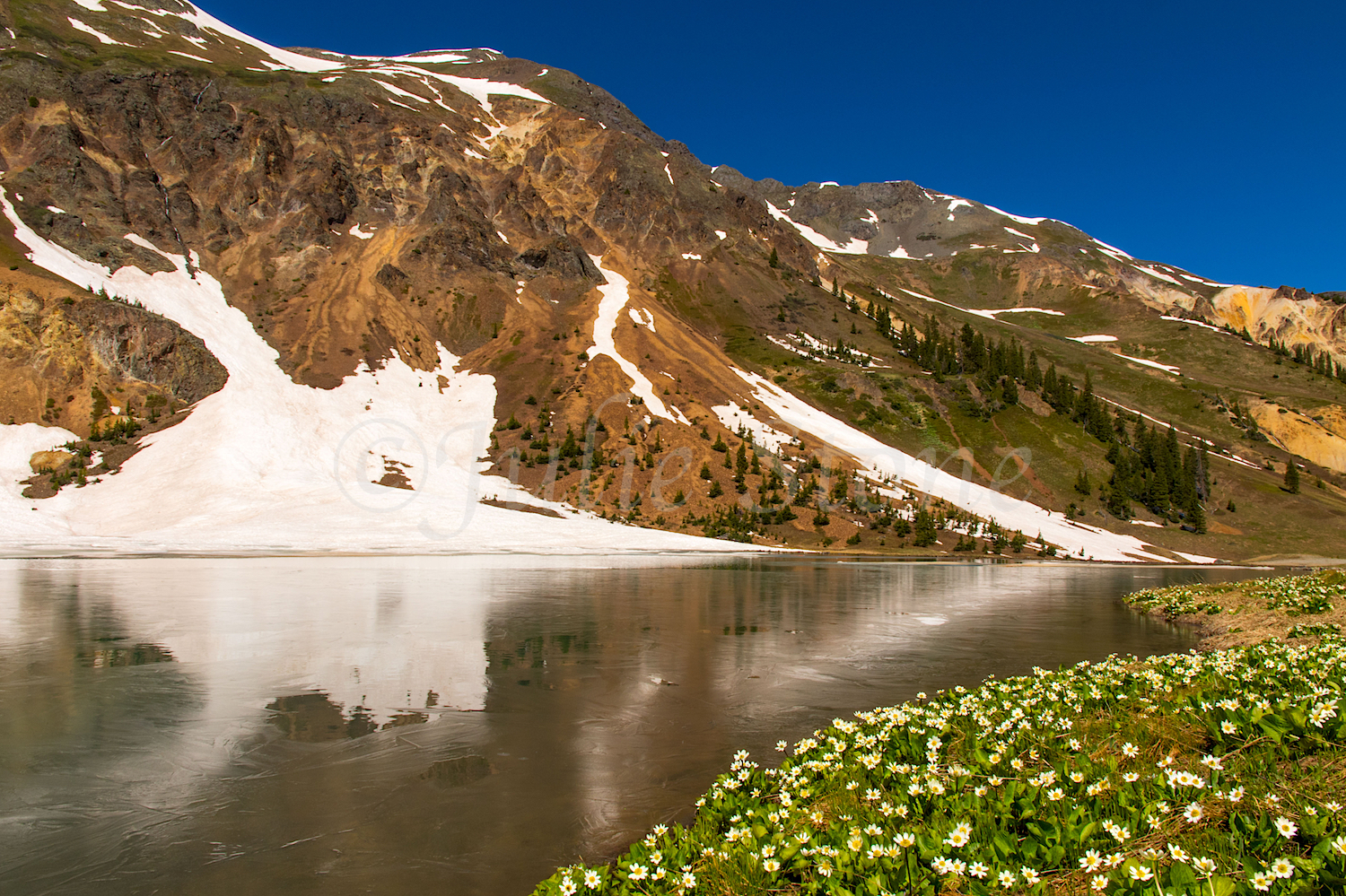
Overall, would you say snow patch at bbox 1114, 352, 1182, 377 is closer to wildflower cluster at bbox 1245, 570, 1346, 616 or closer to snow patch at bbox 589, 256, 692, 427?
snow patch at bbox 589, 256, 692, 427

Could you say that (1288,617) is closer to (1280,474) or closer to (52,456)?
(52,456)

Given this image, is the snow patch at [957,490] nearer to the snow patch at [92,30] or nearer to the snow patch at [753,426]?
the snow patch at [753,426]

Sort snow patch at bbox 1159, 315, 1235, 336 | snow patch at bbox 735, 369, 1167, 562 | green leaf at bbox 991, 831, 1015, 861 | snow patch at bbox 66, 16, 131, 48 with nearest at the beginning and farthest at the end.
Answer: green leaf at bbox 991, 831, 1015, 861, snow patch at bbox 735, 369, 1167, 562, snow patch at bbox 66, 16, 131, 48, snow patch at bbox 1159, 315, 1235, 336

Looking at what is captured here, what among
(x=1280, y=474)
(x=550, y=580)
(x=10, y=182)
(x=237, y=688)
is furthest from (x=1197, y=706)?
(x=1280, y=474)

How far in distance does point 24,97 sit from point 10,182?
14594 millimetres

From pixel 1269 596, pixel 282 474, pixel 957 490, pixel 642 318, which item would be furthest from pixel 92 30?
pixel 1269 596

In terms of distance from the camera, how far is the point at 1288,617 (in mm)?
15508

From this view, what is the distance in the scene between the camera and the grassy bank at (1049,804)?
381 cm

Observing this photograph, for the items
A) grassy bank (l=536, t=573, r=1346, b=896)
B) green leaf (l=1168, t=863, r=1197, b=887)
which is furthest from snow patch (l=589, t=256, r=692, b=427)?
green leaf (l=1168, t=863, r=1197, b=887)

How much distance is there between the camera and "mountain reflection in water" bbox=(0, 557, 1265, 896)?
18.8 feet

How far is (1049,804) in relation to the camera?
4.83 meters

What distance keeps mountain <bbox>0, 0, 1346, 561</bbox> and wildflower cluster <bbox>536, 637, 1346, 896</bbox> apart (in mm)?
40178

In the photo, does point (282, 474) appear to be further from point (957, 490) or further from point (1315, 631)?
point (957, 490)

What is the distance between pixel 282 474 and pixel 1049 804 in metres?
56.6
